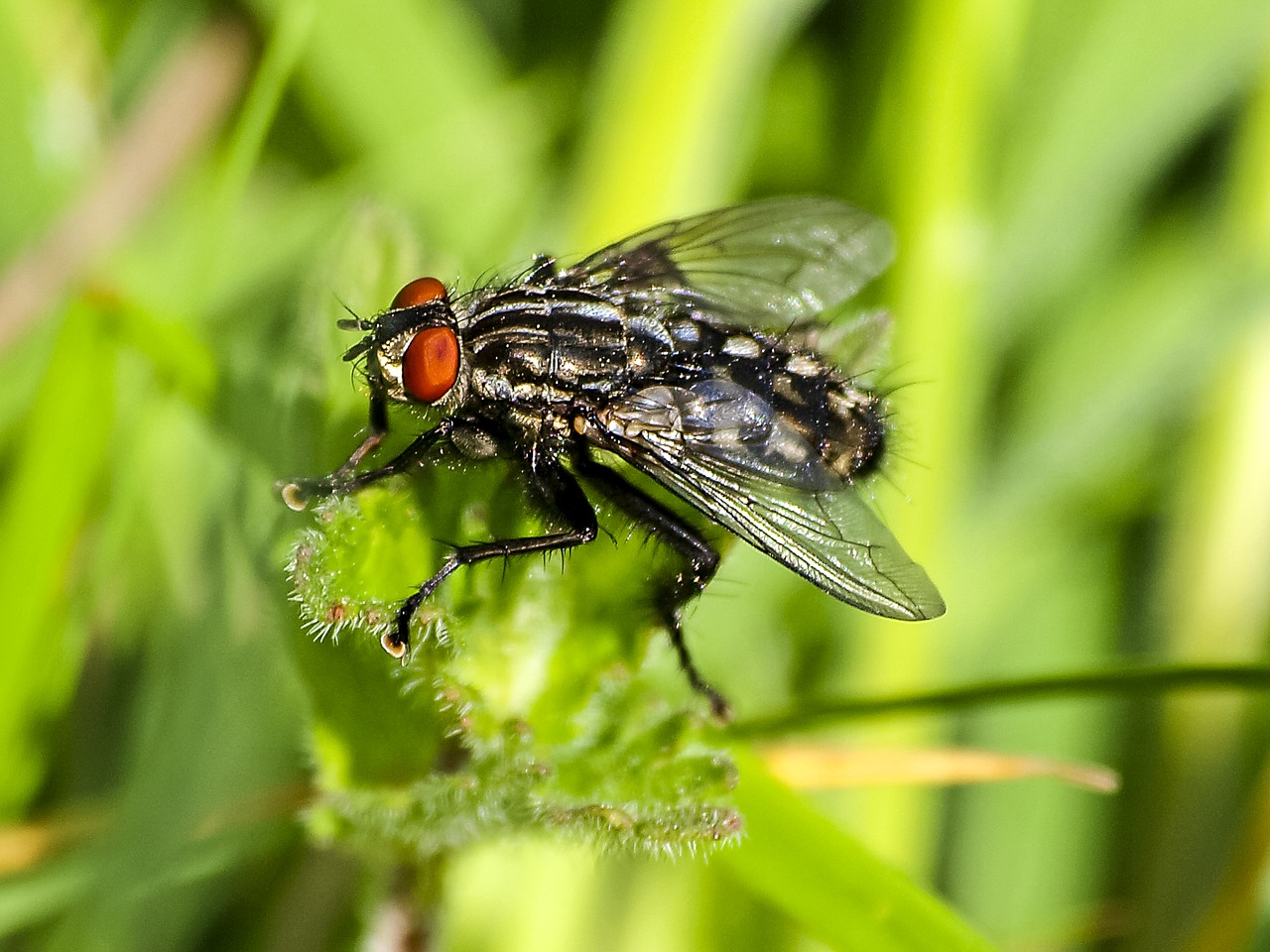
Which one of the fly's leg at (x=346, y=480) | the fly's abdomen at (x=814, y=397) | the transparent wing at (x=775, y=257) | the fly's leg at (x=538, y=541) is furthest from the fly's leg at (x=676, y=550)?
the transparent wing at (x=775, y=257)

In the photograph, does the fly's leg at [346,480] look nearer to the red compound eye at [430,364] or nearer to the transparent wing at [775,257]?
the red compound eye at [430,364]

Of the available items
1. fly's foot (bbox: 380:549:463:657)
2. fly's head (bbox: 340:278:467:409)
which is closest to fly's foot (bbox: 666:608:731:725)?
fly's foot (bbox: 380:549:463:657)

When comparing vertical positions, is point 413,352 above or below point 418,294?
below

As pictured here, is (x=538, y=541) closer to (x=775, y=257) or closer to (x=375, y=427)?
(x=375, y=427)

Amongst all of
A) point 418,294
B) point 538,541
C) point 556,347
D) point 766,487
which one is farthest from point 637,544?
point 418,294

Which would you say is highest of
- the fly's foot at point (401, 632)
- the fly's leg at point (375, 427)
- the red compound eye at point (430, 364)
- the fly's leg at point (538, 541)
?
the red compound eye at point (430, 364)

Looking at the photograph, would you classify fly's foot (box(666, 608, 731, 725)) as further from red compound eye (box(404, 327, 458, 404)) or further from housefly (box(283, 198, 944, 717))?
red compound eye (box(404, 327, 458, 404))

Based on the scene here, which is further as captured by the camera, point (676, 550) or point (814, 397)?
point (814, 397)
